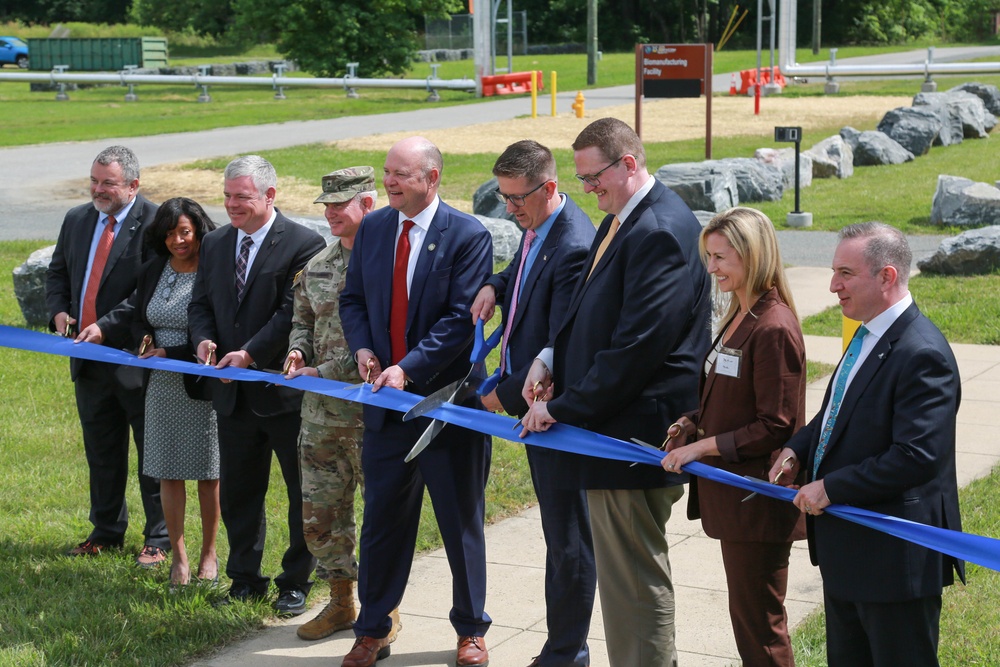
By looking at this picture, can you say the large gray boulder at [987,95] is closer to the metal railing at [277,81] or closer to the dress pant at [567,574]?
the metal railing at [277,81]

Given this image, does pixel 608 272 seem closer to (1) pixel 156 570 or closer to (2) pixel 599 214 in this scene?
(1) pixel 156 570

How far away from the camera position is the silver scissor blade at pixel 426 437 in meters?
5.03

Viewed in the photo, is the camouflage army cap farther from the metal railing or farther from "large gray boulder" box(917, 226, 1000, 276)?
the metal railing

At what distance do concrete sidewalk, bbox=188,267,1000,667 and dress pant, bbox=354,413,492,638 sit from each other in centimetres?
25

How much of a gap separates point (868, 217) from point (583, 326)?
46.0 ft

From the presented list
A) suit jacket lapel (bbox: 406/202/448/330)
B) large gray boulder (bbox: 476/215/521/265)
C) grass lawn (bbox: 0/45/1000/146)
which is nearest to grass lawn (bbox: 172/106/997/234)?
→ large gray boulder (bbox: 476/215/521/265)

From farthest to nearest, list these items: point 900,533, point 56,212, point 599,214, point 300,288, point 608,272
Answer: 1. point 56,212
2. point 599,214
3. point 300,288
4. point 608,272
5. point 900,533

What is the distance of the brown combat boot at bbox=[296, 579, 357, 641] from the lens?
18.5ft

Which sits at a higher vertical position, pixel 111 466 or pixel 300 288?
pixel 300 288

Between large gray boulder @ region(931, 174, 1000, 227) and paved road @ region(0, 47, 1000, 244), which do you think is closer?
large gray boulder @ region(931, 174, 1000, 227)

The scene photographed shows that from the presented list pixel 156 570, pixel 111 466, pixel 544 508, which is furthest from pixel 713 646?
pixel 111 466

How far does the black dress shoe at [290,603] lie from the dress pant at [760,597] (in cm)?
248

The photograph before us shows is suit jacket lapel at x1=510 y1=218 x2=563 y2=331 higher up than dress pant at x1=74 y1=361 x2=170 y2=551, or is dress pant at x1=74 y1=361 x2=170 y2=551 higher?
suit jacket lapel at x1=510 y1=218 x2=563 y2=331

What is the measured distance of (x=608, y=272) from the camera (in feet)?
14.8
